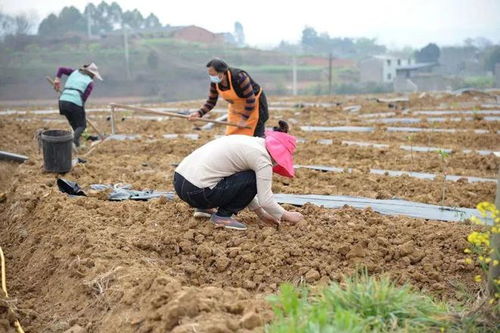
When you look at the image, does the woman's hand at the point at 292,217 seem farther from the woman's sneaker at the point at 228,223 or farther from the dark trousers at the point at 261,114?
the dark trousers at the point at 261,114

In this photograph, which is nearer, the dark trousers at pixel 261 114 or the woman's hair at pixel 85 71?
the dark trousers at pixel 261 114

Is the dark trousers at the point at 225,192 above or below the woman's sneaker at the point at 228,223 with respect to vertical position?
above

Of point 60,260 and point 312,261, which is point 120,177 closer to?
point 60,260

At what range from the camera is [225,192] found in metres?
4.38

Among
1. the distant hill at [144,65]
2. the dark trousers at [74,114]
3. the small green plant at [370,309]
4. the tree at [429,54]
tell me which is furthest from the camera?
the tree at [429,54]

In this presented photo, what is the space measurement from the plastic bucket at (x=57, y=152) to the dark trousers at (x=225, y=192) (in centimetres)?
276

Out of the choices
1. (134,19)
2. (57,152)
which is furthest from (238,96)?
(134,19)

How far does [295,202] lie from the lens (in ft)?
17.8

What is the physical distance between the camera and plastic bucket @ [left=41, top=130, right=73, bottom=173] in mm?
6695

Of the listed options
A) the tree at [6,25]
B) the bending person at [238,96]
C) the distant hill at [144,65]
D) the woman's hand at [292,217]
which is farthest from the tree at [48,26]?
the woman's hand at [292,217]

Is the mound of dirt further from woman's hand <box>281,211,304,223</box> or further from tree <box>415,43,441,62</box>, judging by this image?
tree <box>415,43,441,62</box>

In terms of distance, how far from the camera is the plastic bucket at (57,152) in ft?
22.0

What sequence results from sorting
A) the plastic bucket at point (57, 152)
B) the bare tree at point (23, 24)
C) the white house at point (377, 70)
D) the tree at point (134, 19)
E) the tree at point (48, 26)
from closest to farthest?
the plastic bucket at point (57, 152)
the bare tree at point (23, 24)
the tree at point (48, 26)
the white house at point (377, 70)
the tree at point (134, 19)

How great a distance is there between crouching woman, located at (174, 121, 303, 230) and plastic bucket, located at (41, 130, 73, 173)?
276cm
